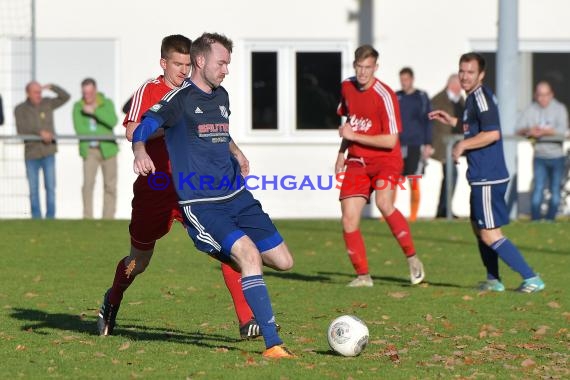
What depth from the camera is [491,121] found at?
1241 cm

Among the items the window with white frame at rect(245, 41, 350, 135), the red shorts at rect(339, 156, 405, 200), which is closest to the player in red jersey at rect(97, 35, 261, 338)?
the red shorts at rect(339, 156, 405, 200)

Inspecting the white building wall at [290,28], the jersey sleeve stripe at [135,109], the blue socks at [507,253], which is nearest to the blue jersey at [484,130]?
the blue socks at [507,253]

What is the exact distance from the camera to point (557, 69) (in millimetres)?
24094

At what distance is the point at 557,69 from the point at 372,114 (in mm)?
11734

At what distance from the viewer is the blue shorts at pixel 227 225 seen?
8680 mm

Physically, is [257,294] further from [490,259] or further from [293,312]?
[490,259]

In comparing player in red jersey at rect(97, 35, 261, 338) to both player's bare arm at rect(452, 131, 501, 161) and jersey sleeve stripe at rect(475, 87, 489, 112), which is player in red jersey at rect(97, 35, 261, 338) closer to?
player's bare arm at rect(452, 131, 501, 161)

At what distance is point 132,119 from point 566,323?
375 cm

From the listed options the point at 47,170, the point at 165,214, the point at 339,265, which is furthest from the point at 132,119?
the point at 47,170

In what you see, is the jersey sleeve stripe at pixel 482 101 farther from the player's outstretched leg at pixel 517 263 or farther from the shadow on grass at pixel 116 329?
the shadow on grass at pixel 116 329

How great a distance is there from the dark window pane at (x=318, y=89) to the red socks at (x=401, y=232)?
10530 mm

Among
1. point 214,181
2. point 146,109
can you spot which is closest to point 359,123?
point 146,109

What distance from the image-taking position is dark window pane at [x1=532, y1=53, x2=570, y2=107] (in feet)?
79.0

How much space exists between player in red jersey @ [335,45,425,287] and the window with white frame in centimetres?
1065
